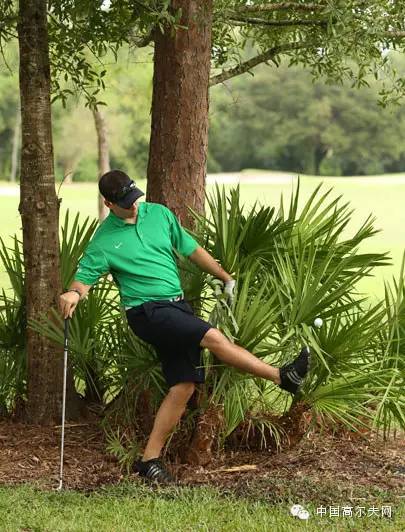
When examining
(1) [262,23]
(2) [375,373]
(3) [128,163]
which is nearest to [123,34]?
(1) [262,23]

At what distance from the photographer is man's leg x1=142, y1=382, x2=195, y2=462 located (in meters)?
6.16

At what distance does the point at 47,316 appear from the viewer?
7.29 m

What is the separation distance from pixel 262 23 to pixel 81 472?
159 inches

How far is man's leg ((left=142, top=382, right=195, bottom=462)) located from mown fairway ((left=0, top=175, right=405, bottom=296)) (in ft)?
63.5

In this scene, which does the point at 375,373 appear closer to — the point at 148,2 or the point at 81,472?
the point at 81,472

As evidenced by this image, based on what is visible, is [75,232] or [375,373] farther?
[75,232]

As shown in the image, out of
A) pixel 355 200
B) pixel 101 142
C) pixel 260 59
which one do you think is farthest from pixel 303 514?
pixel 355 200

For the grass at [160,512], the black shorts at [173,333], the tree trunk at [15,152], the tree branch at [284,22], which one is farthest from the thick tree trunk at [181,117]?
the tree trunk at [15,152]

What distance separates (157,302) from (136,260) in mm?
277

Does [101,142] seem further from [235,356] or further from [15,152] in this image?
[15,152]

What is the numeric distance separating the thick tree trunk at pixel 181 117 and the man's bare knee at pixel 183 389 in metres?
1.59

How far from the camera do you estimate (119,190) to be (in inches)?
239

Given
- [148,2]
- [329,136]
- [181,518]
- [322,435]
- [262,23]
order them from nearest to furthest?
[181,518] → [148,2] → [322,435] → [262,23] → [329,136]

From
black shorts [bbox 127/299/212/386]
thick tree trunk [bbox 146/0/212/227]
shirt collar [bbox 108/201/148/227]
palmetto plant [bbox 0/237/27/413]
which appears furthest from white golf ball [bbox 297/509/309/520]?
palmetto plant [bbox 0/237/27/413]
